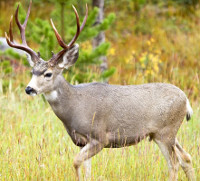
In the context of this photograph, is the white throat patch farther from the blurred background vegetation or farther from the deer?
the blurred background vegetation

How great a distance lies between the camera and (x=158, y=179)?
15.0ft

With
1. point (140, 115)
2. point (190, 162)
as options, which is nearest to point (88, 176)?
point (140, 115)

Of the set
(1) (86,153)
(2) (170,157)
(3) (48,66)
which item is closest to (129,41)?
(2) (170,157)

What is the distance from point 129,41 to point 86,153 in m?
9.26

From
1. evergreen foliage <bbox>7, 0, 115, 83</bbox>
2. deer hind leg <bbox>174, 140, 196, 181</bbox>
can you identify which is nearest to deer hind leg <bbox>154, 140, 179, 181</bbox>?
deer hind leg <bbox>174, 140, 196, 181</bbox>

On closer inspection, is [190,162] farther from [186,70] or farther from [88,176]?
[186,70]

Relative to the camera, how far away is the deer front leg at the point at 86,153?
14.3 ft

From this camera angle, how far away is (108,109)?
474cm

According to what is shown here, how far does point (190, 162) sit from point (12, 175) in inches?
74.9

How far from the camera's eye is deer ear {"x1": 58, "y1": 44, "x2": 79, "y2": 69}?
4773 millimetres

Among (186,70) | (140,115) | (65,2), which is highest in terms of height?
(65,2)

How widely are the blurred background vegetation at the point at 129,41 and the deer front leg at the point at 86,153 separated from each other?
2.07m

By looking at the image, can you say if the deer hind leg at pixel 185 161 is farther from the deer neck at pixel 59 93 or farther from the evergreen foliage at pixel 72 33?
the evergreen foliage at pixel 72 33

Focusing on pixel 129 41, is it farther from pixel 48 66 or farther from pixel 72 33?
pixel 48 66
